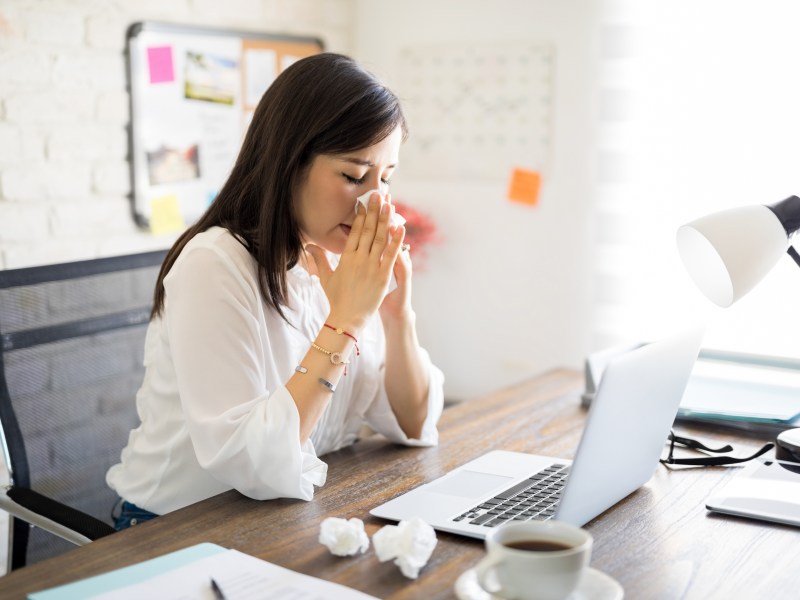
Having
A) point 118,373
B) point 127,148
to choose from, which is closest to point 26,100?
point 127,148

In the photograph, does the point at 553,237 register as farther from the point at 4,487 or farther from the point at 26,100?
the point at 4,487

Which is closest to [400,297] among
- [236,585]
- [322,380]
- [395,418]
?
[395,418]

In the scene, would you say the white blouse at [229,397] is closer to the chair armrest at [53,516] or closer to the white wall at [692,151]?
the chair armrest at [53,516]

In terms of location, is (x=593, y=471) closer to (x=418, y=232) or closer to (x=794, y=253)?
(x=794, y=253)

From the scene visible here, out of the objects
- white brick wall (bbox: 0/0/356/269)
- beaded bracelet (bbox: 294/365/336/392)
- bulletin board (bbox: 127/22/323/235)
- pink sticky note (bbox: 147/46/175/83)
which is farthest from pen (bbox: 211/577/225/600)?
pink sticky note (bbox: 147/46/175/83)

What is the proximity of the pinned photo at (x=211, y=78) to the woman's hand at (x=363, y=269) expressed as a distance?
4.66 feet

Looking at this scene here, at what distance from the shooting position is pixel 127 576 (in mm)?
934

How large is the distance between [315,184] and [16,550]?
718 mm

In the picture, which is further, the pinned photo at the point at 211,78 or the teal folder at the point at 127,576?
the pinned photo at the point at 211,78

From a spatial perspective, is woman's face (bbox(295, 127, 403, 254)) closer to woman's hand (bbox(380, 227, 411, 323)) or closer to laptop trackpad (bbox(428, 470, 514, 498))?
woman's hand (bbox(380, 227, 411, 323))

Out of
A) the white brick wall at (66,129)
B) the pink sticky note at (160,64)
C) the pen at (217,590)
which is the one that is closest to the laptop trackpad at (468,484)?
the pen at (217,590)

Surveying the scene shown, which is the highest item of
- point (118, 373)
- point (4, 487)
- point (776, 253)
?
point (776, 253)

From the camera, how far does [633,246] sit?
111 inches

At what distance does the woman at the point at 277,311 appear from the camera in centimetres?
121
